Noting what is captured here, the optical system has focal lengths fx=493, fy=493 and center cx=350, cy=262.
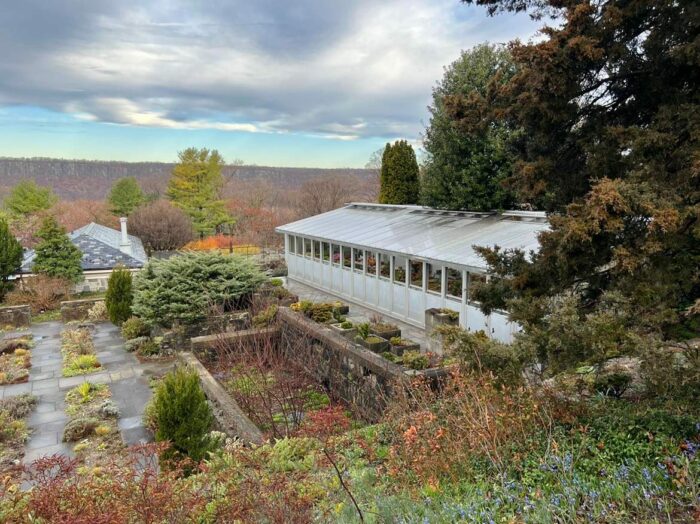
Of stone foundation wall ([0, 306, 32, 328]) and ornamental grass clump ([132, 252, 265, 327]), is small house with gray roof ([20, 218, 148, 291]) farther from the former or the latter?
ornamental grass clump ([132, 252, 265, 327])

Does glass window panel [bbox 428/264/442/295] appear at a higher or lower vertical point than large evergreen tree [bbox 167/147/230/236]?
lower

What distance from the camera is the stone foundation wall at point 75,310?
1550 cm

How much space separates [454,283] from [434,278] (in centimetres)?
87

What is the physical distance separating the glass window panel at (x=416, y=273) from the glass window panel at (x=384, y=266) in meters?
1.02

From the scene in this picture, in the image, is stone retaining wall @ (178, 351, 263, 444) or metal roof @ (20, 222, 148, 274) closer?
stone retaining wall @ (178, 351, 263, 444)

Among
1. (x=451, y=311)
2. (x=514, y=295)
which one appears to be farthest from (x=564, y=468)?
(x=451, y=311)

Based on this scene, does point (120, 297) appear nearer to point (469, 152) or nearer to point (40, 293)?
point (40, 293)

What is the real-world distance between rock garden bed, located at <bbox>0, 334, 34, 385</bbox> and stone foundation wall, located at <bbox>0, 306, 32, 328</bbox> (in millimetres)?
1688

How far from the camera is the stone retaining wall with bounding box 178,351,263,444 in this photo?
6414 millimetres

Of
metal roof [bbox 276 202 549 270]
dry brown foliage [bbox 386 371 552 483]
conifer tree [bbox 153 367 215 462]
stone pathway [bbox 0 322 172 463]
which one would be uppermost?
metal roof [bbox 276 202 549 270]

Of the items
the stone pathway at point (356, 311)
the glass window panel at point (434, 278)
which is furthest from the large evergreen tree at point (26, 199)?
the glass window panel at point (434, 278)

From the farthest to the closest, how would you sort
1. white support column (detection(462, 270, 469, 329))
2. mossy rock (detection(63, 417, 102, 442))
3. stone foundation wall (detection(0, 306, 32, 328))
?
1. stone foundation wall (detection(0, 306, 32, 328))
2. white support column (detection(462, 270, 469, 329))
3. mossy rock (detection(63, 417, 102, 442))

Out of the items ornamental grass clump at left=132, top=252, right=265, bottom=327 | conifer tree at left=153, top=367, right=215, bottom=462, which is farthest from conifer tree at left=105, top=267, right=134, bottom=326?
conifer tree at left=153, top=367, right=215, bottom=462

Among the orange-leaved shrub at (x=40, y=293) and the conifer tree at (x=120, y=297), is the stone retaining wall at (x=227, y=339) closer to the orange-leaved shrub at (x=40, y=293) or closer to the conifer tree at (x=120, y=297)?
the conifer tree at (x=120, y=297)
